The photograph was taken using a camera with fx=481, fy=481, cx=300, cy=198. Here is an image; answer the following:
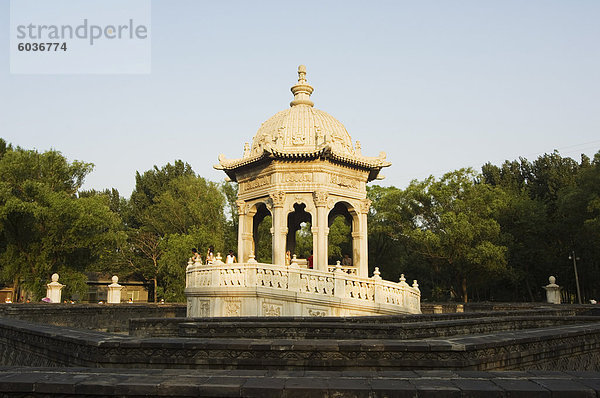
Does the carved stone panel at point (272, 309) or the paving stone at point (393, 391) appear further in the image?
the carved stone panel at point (272, 309)

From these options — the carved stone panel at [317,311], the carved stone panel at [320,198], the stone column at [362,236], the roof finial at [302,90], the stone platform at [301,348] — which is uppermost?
the roof finial at [302,90]

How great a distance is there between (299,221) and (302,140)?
6.34 m

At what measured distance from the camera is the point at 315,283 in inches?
641

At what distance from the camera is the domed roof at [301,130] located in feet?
69.8

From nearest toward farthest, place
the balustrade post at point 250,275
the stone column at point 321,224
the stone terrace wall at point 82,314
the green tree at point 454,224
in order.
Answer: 1. the stone terrace wall at point 82,314
2. the balustrade post at point 250,275
3. the stone column at point 321,224
4. the green tree at point 454,224

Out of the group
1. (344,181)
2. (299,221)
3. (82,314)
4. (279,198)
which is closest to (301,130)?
(344,181)

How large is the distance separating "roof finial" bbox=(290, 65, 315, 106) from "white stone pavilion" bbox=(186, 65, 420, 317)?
0.16 ft

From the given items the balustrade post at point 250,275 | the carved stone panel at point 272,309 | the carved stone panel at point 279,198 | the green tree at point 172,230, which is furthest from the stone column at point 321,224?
the green tree at point 172,230

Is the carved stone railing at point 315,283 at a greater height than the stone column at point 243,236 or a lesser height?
lesser

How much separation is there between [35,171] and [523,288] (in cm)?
3997

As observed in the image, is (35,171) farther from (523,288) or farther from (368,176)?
(523,288)

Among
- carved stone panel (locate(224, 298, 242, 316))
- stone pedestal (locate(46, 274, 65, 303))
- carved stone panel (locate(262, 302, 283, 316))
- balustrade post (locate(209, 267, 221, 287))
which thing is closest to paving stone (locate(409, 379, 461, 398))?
carved stone panel (locate(262, 302, 283, 316))

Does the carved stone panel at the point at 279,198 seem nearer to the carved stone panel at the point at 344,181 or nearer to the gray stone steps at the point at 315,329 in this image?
the carved stone panel at the point at 344,181

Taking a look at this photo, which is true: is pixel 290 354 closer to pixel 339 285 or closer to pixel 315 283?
pixel 339 285
